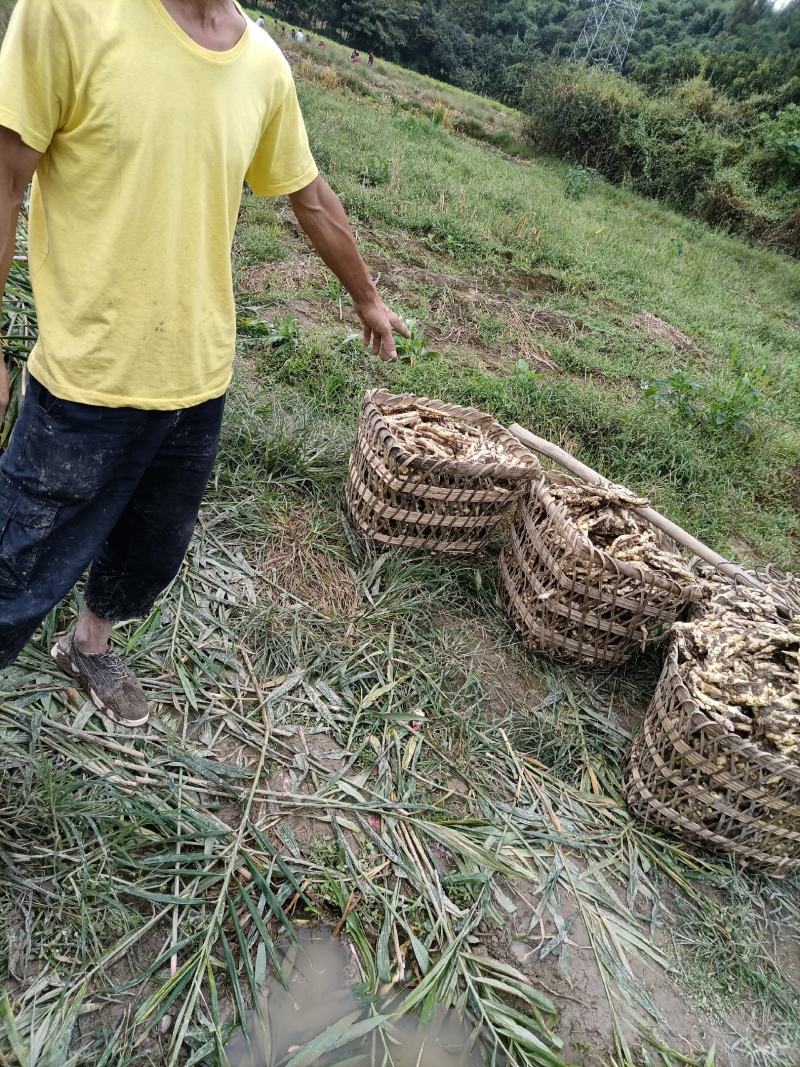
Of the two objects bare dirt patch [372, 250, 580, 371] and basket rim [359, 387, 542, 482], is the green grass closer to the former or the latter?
bare dirt patch [372, 250, 580, 371]

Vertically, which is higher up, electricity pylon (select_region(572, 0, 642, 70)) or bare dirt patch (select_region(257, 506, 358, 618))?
electricity pylon (select_region(572, 0, 642, 70))

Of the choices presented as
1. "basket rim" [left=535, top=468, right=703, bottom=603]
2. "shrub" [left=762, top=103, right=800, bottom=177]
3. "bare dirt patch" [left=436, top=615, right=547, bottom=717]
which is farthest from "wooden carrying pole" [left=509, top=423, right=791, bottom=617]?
"shrub" [left=762, top=103, right=800, bottom=177]

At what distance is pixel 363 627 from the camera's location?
103 inches

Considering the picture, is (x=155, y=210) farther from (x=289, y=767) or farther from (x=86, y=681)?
(x=289, y=767)

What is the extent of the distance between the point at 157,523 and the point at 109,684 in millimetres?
560

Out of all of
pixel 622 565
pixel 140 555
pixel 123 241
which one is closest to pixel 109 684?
pixel 140 555

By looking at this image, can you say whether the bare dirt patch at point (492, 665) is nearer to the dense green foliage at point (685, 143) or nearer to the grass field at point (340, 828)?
the grass field at point (340, 828)

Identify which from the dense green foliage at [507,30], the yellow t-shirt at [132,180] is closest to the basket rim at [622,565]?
the yellow t-shirt at [132,180]

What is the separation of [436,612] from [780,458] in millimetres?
3242

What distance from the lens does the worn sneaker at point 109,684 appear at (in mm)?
1980

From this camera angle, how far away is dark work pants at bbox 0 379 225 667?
1393 mm

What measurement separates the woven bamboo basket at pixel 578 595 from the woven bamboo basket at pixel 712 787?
27 centimetres

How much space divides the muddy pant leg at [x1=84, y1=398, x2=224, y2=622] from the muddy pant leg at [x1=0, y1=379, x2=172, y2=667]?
0.09 metres

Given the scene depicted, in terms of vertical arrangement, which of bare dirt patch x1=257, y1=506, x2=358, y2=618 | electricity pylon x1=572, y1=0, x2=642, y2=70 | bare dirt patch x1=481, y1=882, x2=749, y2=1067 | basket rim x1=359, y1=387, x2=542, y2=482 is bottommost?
bare dirt patch x1=257, y1=506, x2=358, y2=618
